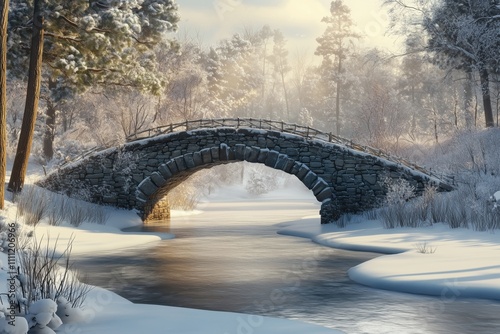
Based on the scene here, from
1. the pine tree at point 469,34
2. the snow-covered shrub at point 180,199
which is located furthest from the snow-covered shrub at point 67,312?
the snow-covered shrub at point 180,199

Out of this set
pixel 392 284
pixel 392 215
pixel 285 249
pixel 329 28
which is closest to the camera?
pixel 392 284

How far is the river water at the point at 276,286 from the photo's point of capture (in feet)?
35.4

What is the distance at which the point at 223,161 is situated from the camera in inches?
1236

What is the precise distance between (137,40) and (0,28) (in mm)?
11773

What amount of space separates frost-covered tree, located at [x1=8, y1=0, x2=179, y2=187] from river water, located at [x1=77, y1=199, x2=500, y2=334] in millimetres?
8986

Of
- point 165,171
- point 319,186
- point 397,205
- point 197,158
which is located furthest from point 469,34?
point 165,171

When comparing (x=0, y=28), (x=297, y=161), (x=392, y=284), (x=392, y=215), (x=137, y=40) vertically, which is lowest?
(x=392, y=284)

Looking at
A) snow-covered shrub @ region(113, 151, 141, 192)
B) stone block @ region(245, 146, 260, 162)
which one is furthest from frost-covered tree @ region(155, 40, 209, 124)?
stone block @ region(245, 146, 260, 162)

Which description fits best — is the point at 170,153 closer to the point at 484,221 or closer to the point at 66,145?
the point at 66,145

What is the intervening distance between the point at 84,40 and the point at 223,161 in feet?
30.3

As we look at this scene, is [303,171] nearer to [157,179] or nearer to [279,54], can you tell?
[157,179]

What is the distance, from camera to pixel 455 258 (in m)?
16.1

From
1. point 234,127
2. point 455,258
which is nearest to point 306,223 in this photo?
point 234,127

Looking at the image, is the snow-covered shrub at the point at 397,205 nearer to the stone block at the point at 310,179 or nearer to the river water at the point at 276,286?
the stone block at the point at 310,179
